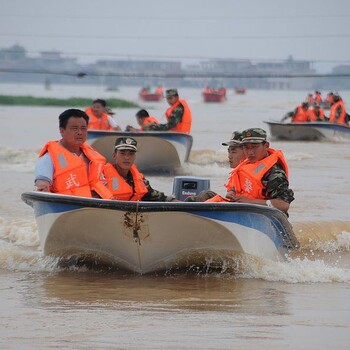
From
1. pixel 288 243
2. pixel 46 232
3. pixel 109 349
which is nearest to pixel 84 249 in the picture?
pixel 46 232

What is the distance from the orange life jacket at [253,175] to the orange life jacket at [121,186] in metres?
0.87

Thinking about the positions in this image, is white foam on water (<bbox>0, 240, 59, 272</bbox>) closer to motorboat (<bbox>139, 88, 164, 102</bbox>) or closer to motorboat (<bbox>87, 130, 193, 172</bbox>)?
motorboat (<bbox>87, 130, 193, 172</bbox>)

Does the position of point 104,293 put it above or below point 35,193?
below

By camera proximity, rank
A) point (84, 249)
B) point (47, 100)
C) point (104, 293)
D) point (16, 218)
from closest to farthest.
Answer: point (104, 293) < point (84, 249) < point (16, 218) < point (47, 100)

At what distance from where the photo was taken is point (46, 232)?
32.7 feet

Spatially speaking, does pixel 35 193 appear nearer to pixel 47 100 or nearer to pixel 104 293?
pixel 104 293

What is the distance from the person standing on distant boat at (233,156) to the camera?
1032 cm

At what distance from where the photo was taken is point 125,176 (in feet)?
34.1

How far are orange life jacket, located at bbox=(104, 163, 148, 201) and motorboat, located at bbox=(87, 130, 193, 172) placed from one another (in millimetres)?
9409

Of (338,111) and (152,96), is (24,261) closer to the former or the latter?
(338,111)

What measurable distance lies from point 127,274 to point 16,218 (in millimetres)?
4362

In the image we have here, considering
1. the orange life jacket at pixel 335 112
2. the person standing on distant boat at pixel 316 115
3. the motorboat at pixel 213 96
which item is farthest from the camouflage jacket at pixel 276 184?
the motorboat at pixel 213 96

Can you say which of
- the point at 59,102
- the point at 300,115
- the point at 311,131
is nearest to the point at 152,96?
the point at 59,102

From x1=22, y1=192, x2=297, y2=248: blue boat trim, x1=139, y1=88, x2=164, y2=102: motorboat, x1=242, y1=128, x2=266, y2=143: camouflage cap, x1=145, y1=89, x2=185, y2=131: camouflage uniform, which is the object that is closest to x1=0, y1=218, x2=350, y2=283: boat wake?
x1=22, y1=192, x2=297, y2=248: blue boat trim
